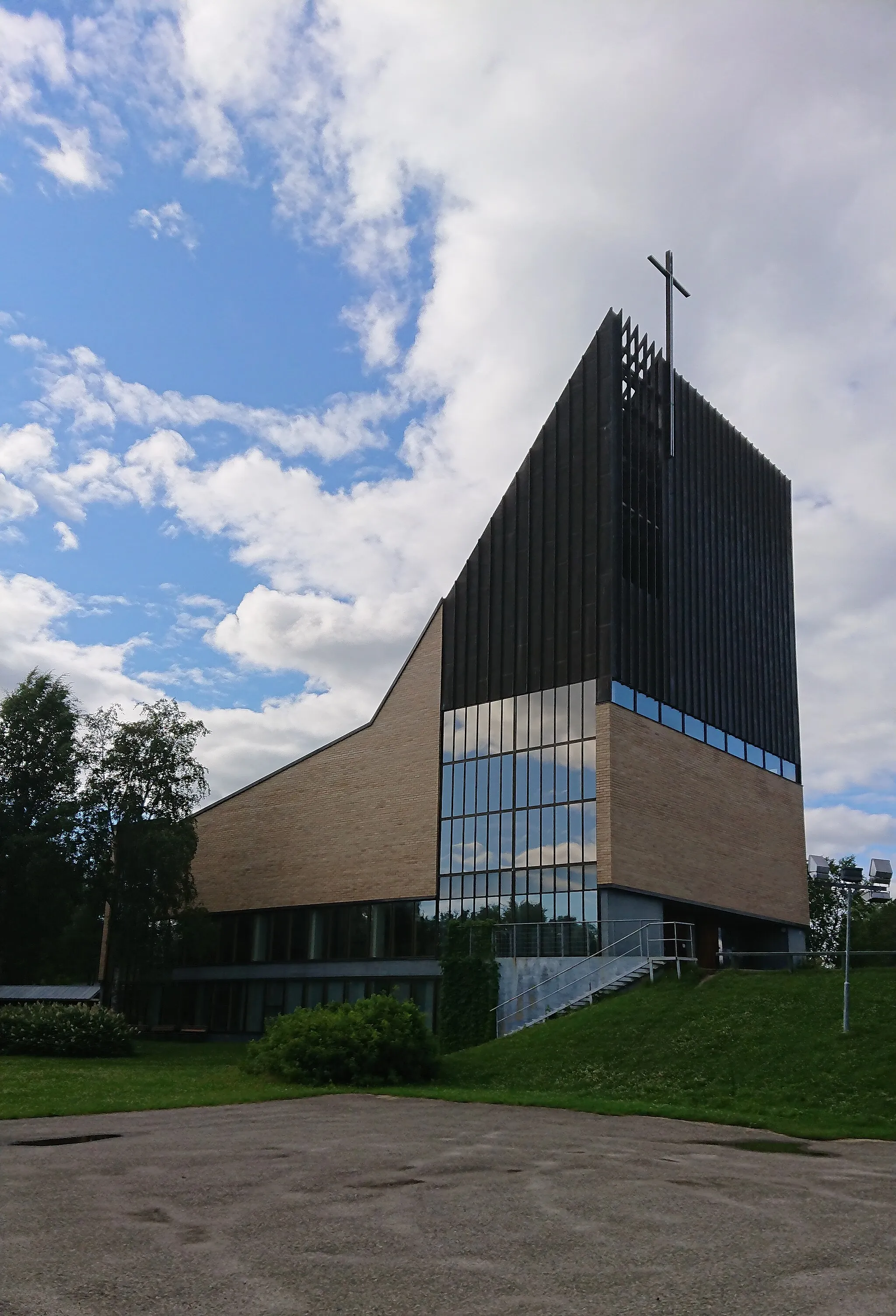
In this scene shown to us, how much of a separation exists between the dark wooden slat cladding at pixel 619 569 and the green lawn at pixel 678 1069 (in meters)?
13.7

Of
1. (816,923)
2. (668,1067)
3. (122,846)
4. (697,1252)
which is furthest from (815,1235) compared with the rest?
(816,923)

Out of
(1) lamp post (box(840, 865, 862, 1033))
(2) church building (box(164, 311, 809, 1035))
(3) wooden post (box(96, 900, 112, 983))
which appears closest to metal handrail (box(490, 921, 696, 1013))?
(2) church building (box(164, 311, 809, 1035))

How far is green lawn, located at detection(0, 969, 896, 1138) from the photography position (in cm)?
2295

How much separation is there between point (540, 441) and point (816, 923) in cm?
5212

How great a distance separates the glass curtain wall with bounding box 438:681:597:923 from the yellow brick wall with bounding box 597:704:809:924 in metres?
0.88

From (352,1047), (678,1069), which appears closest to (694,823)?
(678,1069)

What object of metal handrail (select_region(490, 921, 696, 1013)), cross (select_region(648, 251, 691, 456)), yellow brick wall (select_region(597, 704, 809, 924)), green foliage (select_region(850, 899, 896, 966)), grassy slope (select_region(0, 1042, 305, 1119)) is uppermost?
cross (select_region(648, 251, 691, 456))

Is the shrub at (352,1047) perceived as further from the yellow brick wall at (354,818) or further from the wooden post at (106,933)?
the wooden post at (106,933)

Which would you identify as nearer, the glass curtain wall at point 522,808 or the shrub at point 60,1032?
the shrub at point 60,1032

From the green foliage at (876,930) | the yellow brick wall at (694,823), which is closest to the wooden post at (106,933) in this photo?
the yellow brick wall at (694,823)

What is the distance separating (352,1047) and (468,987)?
14.0 m

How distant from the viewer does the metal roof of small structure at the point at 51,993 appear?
46.3 m

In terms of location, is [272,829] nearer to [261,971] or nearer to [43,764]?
[261,971]

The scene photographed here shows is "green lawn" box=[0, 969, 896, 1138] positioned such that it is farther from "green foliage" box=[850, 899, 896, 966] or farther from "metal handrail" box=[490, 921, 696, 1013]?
"green foliage" box=[850, 899, 896, 966]
